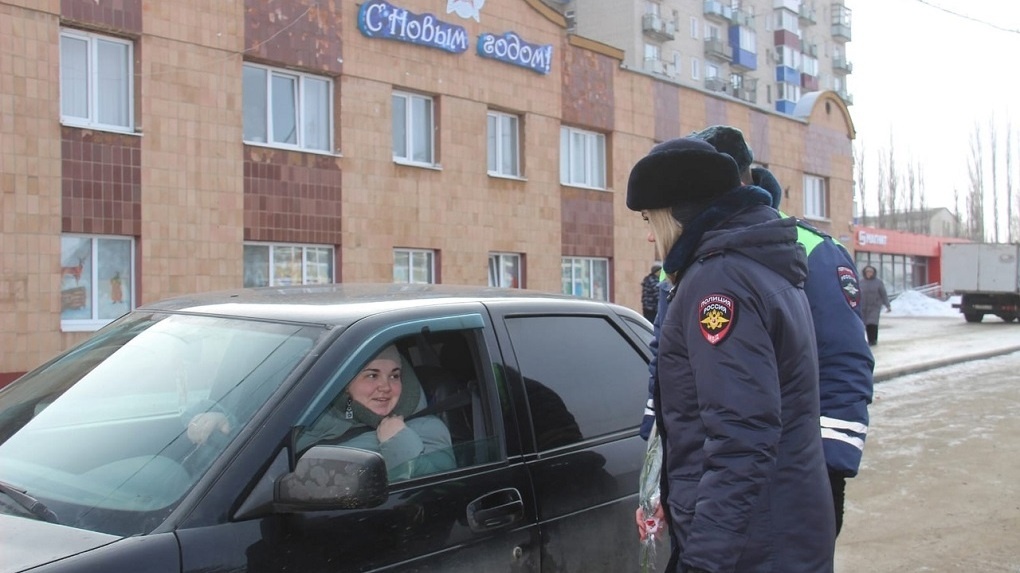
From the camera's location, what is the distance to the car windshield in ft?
7.28

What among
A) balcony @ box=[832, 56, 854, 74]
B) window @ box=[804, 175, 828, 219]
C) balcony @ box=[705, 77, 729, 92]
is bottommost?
window @ box=[804, 175, 828, 219]

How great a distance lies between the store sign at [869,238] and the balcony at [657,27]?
47.7ft

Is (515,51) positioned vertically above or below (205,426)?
above

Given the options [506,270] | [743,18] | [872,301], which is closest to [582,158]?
[506,270]

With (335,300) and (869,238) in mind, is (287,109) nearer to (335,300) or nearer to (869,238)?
(335,300)

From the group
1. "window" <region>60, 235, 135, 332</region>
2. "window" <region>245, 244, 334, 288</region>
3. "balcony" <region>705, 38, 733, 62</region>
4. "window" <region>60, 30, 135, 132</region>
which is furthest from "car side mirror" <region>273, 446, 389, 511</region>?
"balcony" <region>705, 38, 733, 62</region>

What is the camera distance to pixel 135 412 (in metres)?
2.61

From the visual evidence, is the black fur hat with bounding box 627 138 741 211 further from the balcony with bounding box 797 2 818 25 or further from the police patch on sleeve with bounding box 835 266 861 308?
the balcony with bounding box 797 2 818 25

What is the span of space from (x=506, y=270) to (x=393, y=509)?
14.4 m

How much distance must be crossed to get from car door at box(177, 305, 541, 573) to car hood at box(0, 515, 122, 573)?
214 mm

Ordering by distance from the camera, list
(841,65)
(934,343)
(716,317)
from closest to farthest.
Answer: (716,317)
(934,343)
(841,65)

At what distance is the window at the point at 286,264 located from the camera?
13102mm

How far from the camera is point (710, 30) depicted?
50.5m

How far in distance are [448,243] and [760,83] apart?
43.7 metres
